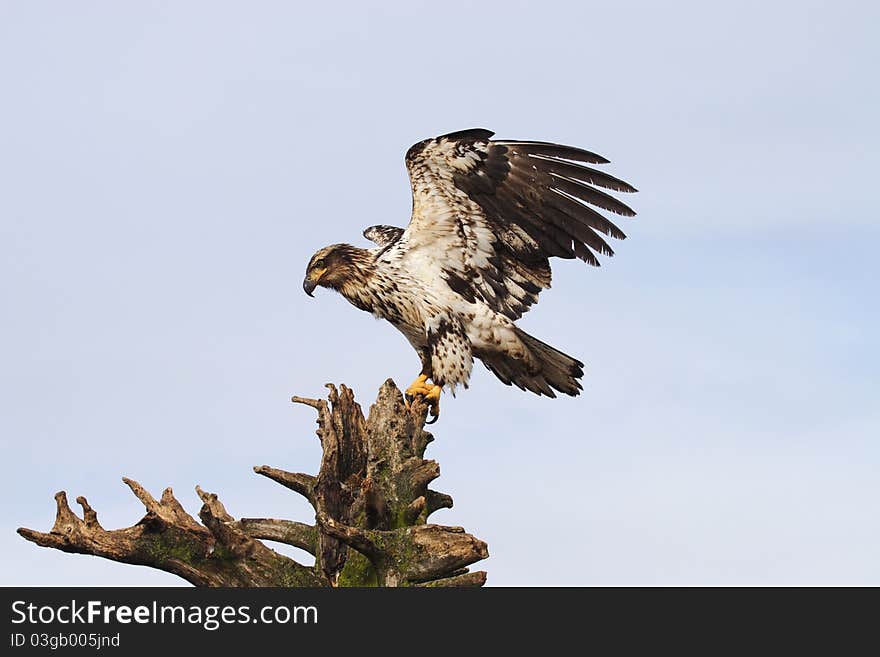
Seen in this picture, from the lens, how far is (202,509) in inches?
415

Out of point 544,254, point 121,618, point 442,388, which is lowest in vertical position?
point 121,618

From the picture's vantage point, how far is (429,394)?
41.3ft

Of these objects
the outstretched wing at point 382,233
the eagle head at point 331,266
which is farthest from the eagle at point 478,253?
the outstretched wing at point 382,233

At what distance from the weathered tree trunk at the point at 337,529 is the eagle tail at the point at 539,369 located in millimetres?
1412

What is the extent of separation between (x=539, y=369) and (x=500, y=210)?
1934 mm

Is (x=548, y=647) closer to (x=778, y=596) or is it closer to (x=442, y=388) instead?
(x=778, y=596)

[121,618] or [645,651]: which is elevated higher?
[121,618]

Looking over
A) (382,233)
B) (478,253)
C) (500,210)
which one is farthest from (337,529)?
(382,233)

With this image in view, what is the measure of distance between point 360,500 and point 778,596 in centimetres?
408

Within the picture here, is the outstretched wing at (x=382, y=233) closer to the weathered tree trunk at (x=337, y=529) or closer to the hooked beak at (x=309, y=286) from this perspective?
the hooked beak at (x=309, y=286)

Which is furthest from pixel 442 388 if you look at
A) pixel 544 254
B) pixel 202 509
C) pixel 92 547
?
pixel 92 547

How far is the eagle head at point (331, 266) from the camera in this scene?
12977 millimetres

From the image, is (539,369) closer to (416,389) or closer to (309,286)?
(416,389)

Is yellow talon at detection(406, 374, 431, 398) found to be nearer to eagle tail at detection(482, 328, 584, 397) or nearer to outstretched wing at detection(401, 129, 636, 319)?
eagle tail at detection(482, 328, 584, 397)
